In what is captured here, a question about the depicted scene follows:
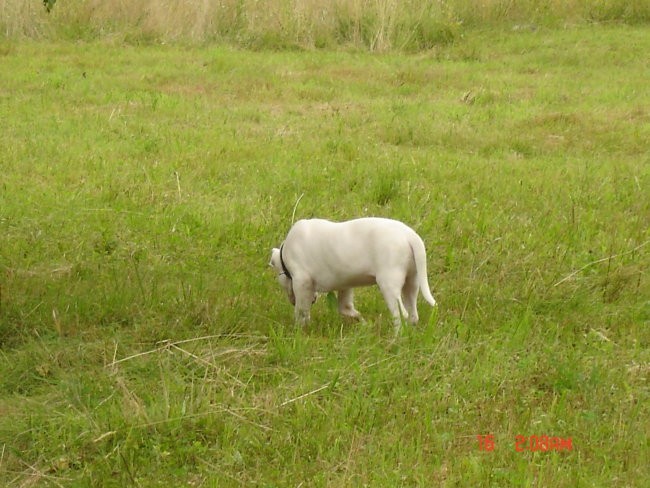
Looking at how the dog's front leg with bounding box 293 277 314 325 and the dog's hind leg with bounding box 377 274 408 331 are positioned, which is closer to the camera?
the dog's hind leg with bounding box 377 274 408 331

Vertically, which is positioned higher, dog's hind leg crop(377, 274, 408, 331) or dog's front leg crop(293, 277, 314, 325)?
dog's hind leg crop(377, 274, 408, 331)

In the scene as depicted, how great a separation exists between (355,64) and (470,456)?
1084 centimetres

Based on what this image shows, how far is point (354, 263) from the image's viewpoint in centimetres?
480

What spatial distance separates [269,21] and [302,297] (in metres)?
11.5

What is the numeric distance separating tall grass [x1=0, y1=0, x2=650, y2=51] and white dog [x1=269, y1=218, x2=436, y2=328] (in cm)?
1070

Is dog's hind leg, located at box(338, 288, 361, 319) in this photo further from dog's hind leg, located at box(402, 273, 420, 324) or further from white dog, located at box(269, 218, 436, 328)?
dog's hind leg, located at box(402, 273, 420, 324)

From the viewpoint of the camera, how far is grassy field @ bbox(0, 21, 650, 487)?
3773mm

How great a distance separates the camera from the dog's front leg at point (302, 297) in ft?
16.5

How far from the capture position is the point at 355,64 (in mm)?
14039

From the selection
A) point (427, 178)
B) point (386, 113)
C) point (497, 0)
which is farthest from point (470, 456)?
point (497, 0)
